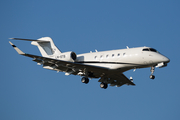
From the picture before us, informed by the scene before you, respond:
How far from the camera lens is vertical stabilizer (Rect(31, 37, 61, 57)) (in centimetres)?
2951

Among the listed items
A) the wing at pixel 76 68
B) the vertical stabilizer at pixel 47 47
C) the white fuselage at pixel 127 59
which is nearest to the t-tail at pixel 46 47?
the vertical stabilizer at pixel 47 47

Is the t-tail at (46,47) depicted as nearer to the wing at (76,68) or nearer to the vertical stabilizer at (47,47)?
the vertical stabilizer at (47,47)

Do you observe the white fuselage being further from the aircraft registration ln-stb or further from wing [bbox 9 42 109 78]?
wing [bbox 9 42 109 78]

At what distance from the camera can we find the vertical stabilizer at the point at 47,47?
29508 mm

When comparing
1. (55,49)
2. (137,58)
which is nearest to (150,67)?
(137,58)

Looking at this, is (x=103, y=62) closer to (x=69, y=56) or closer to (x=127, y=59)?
(x=127, y=59)

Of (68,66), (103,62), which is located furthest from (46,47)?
(103,62)

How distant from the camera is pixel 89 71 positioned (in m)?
25.5

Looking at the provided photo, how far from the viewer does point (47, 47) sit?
29.8m

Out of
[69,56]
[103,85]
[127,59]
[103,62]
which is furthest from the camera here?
[103,85]

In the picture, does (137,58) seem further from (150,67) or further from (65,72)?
(65,72)

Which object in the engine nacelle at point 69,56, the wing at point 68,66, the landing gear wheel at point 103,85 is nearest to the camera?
the wing at point 68,66

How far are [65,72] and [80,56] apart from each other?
6.65ft

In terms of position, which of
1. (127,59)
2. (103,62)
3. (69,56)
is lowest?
(103,62)
